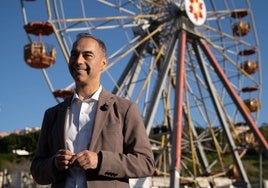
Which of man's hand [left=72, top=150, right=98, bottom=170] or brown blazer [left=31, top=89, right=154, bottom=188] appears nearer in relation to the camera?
man's hand [left=72, top=150, right=98, bottom=170]

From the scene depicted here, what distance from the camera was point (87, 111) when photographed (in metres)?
2.23

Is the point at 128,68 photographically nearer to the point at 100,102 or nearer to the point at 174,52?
the point at 174,52

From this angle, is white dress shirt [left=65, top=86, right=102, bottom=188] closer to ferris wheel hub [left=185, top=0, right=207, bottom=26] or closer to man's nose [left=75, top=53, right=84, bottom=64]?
man's nose [left=75, top=53, right=84, bottom=64]

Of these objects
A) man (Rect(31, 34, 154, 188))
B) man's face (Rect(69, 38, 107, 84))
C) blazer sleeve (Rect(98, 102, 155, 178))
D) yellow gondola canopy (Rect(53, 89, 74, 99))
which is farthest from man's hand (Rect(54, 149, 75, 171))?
yellow gondola canopy (Rect(53, 89, 74, 99))

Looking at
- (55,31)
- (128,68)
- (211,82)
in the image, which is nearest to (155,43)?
(128,68)

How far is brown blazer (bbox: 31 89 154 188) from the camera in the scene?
6.79 ft

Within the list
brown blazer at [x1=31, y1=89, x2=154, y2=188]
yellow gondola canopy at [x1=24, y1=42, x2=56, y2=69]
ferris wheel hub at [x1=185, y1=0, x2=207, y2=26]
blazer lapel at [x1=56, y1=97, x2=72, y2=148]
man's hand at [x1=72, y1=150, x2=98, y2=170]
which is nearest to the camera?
man's hand at [x1=72, y1=150, x2=98, y2=170]

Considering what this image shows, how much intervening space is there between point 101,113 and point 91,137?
0.12 metres

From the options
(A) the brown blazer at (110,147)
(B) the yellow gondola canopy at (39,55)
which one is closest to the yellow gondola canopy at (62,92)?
(B) the yellow gondola canopy at (39,55)

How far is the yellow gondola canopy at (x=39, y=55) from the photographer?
17.1 m

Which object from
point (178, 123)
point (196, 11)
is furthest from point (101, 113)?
point (196, 11)

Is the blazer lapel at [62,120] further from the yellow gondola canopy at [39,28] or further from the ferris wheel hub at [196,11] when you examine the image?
the ferris wheel hub at [196,11]

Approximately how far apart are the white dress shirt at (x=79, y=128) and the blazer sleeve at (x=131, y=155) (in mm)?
113

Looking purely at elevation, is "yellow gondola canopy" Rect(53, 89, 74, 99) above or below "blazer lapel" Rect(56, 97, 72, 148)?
below
